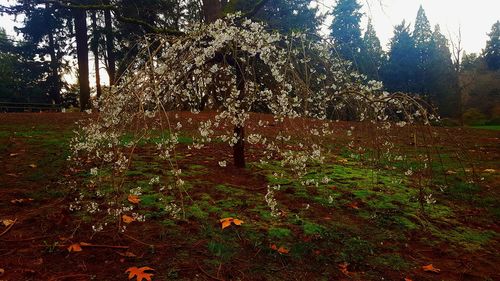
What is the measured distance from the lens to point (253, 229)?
4320 millimetres

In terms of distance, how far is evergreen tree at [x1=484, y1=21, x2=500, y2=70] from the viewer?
4412 cm

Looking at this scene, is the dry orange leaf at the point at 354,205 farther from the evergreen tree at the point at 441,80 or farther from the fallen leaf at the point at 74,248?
the evergreen tree at the point at 441,80

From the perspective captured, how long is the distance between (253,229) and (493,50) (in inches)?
2080

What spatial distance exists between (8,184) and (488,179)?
30.5 ft

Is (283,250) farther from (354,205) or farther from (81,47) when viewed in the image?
(81,47)

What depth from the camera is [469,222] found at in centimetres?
537

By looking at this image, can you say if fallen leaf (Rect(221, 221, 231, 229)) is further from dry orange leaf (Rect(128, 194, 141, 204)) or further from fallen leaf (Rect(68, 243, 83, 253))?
fallen leaf (Rect(68, 243, 83, 253))

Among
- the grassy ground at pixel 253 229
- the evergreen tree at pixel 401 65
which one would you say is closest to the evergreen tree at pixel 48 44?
the grassy ground at pixel 253 229

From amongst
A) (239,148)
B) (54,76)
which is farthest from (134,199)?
(54,76)

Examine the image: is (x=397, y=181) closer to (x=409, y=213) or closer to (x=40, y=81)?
(x=409, y=213)

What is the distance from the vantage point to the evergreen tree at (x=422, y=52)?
40.5 meters

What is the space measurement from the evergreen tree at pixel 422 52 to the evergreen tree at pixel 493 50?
8.78 m

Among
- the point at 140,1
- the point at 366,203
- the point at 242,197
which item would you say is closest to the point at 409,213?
the point at 366,203

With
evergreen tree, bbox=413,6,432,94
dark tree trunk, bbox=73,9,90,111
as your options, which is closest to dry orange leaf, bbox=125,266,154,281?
dark tree trunk, bbox=73,9,90,111
